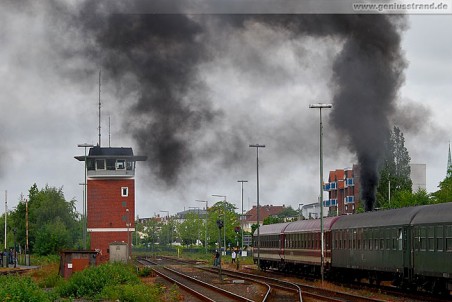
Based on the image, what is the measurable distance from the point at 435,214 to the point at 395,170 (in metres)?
78.7

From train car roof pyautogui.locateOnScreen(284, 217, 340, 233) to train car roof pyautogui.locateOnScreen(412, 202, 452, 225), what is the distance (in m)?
18.7

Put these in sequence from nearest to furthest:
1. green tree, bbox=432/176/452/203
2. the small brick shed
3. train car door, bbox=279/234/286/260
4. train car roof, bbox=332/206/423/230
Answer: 1. train car roof, bbox=332/206/423/230
2. the small brick shed
3. train car door, bbox=279/234/286/260
4. green tree, bbox=432/176/452/203

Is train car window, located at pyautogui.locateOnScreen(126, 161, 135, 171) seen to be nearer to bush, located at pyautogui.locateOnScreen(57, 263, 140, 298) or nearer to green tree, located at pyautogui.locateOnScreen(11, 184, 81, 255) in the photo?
green tree, located at pyautogui.locateOnScreen(11, 184, 81, 255)

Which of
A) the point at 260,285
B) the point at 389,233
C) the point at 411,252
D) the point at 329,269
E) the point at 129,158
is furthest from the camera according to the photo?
the point at 129,158

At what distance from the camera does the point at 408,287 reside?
4072cm

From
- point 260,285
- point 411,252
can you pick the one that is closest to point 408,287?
point 411,252

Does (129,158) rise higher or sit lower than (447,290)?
higher

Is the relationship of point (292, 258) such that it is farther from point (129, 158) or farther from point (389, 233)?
point (129, 158)

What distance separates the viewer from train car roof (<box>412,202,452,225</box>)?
3450cm

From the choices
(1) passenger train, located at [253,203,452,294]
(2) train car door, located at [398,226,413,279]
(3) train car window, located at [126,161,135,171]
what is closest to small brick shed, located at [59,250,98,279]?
(1) passenger train, located at [253,203,452,294]

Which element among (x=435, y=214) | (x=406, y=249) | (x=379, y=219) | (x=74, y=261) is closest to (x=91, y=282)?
(x=74, y=261)

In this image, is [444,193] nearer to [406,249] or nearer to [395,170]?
[395,170]

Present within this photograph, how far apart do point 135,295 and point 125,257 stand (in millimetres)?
47664

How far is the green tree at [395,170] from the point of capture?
11094 cm
